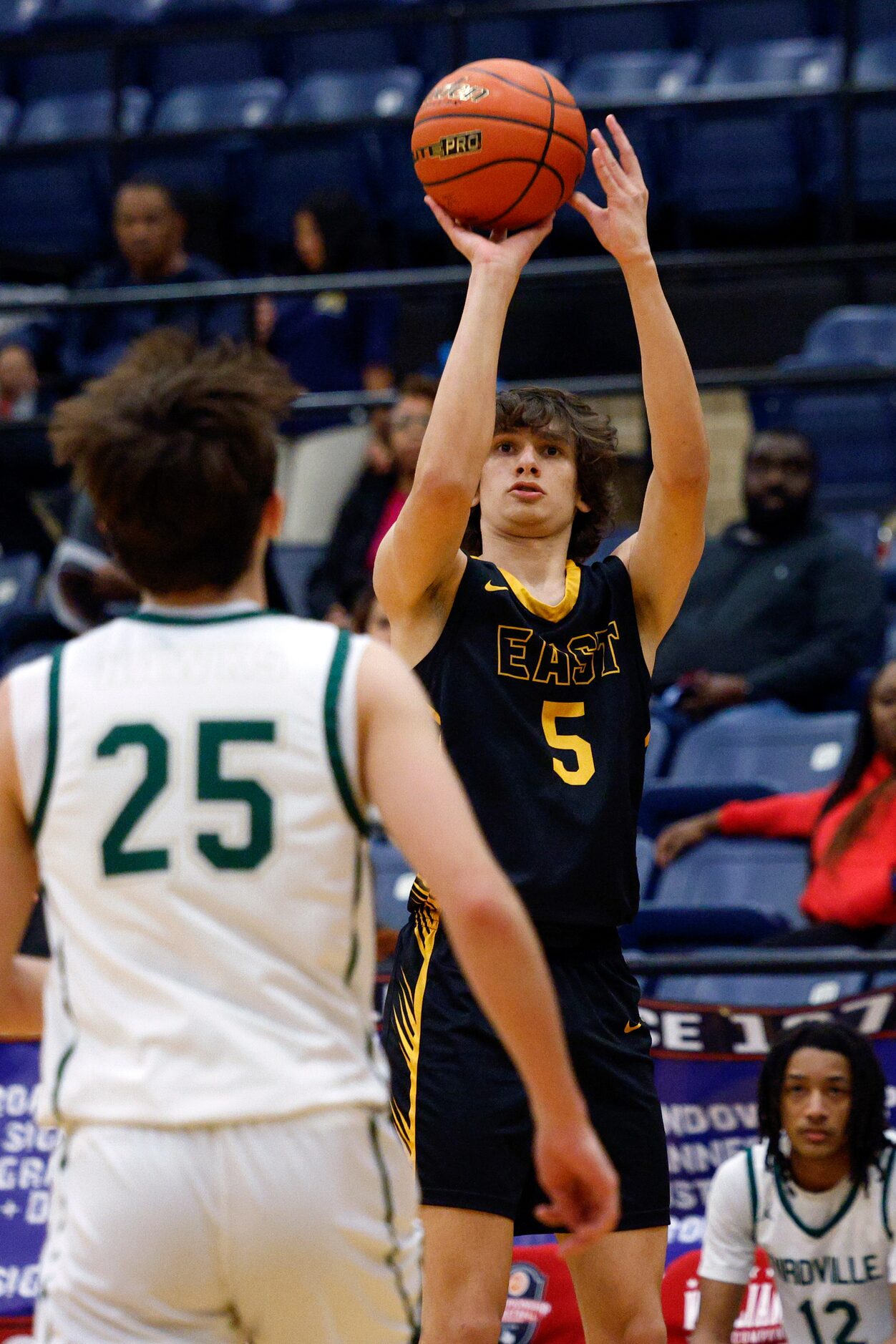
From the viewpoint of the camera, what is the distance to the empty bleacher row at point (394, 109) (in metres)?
8.98

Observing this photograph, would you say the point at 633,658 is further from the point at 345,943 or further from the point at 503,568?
the point at 345,943

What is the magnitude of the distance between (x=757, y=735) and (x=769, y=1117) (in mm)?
2198

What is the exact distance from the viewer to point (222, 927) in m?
1.99

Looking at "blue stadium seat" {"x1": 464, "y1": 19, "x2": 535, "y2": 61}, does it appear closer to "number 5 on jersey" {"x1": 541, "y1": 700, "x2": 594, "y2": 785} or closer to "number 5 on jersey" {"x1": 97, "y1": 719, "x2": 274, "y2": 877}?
"number 5 on jersey" {"x1": 541, "y1": 700, "x2": 594, "y2": 785}

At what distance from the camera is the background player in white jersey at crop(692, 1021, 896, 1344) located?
4219mm

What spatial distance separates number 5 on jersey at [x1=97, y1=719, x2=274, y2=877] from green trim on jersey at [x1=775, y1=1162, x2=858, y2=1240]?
2.70 metres

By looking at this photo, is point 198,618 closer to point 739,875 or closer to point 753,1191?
point 753,1191

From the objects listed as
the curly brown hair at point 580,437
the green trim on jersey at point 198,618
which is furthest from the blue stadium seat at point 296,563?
the green trim on jersey at point 198,618

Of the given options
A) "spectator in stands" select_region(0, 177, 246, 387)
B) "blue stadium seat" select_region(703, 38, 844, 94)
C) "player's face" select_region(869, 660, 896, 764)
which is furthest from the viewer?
"blue stadium seat" select_region(703, 38, 844, 94)

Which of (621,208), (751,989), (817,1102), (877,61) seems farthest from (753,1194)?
(877,61)

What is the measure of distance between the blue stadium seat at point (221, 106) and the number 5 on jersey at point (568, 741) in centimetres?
815

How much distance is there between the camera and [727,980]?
17.9 feet

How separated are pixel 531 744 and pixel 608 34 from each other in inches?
327

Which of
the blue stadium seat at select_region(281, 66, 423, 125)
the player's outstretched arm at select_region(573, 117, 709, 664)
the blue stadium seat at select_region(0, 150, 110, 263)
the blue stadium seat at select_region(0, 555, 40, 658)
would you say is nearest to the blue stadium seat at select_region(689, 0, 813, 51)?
the blue stadium seat at select_region(281, 66, 423, 125)
